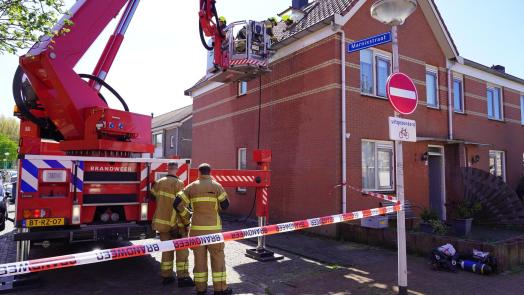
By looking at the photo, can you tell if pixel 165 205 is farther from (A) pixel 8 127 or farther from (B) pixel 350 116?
(A) pixel 8 127

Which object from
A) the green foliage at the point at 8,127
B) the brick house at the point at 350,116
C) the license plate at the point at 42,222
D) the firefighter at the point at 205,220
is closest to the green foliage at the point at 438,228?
the brick house at the point at 350,116

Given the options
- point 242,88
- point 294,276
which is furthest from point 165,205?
point 242,88

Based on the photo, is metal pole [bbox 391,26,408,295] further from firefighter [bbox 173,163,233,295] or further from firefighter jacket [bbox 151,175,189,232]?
firefighter jacket [bbox 151,175,189,232]

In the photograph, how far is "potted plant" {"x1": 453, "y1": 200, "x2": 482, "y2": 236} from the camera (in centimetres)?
909

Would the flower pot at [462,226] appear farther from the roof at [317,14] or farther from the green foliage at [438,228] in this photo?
the roof at [317,14]

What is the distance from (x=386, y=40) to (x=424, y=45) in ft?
29.5

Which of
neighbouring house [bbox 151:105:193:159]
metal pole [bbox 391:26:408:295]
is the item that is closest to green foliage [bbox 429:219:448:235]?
metal pole [bbox 391:26:408:295]

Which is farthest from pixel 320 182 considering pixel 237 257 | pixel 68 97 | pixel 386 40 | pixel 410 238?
pixel 68 97

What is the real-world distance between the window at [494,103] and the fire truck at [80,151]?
13851 mm

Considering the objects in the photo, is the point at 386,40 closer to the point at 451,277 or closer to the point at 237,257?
the point at 451,277

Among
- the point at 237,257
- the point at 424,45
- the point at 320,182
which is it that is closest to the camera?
the point at 237,257

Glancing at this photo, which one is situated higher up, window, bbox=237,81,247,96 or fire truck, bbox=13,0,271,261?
window, bbox=237,81,247,96

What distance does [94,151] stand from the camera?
6812 mm

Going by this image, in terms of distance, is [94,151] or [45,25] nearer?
[45,25]
